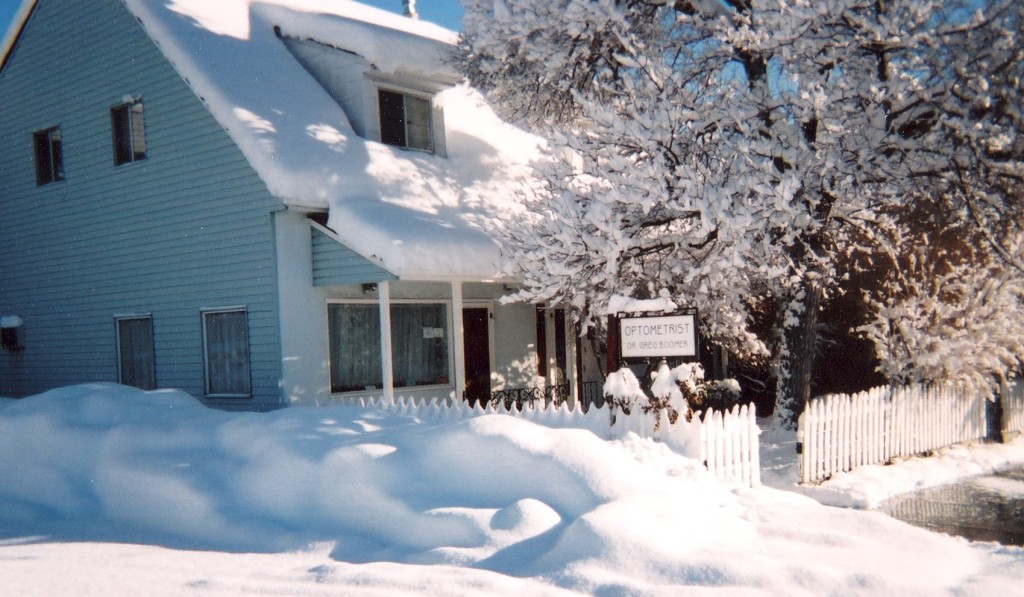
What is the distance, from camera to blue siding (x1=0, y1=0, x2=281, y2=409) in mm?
12195

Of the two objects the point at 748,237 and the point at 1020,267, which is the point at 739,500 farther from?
the point at 1020,267

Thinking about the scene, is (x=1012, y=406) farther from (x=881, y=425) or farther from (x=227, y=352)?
(x=227, y=352)

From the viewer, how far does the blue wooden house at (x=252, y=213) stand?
11672 millimetres

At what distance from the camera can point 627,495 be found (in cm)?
659

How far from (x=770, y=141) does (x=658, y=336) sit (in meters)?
4.09

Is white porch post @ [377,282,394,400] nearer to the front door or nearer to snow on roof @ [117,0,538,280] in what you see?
snow on roof @ [117,0,538,280]

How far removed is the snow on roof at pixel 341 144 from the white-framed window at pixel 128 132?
5.30 feet

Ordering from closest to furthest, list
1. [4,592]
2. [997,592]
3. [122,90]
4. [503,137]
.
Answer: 1. [997,592]
2. [4,592]
3. [122,90]
4. [503,137]

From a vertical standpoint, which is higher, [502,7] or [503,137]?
[502,7]

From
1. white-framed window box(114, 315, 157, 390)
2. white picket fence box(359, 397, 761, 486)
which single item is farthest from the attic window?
white picket fence box(359, 397, 761, 486)

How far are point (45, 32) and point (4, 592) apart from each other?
1255cm

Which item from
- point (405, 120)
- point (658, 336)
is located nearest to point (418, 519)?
point (658, 336)

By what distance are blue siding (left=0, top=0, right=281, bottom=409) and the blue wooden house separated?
0.04m

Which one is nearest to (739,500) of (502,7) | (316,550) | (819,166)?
(316,550)
